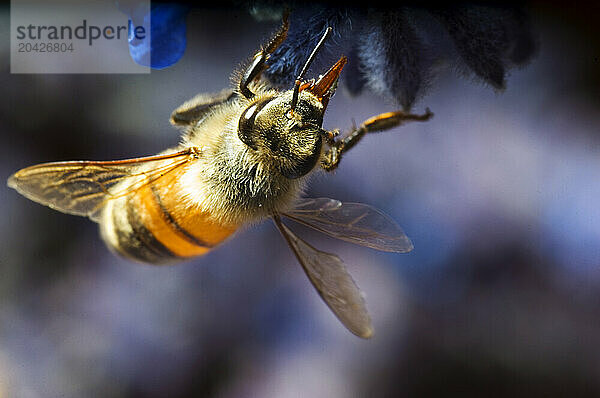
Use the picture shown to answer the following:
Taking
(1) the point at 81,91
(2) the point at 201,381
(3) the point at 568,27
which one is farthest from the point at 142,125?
(3) the point at 568,27

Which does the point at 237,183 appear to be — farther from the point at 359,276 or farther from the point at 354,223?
the point at 359,276

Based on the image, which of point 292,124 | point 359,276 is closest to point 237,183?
point 292,124

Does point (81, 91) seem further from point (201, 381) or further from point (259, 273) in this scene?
point (201, 381)

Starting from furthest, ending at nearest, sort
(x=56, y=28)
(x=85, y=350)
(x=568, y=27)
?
(x=85, y=350), (x=568, y=27), (x=56, y=28)

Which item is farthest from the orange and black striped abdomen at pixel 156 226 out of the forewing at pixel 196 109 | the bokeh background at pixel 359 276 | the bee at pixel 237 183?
the bokeh background at pixel 359 276

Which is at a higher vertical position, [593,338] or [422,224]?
[422,224]

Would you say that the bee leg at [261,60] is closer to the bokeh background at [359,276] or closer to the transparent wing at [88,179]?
the transparent wing at [88,179]
